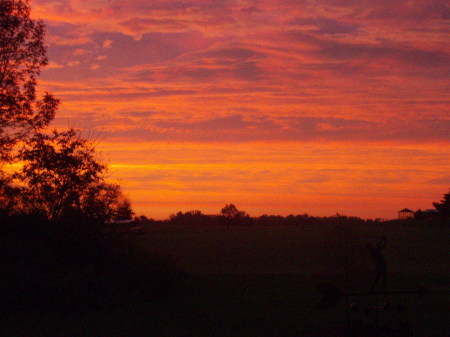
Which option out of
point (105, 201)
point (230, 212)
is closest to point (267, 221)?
point (230, 212)

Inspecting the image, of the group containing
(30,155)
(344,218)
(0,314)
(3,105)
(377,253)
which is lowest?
(0,314)

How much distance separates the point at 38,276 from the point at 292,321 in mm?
7415

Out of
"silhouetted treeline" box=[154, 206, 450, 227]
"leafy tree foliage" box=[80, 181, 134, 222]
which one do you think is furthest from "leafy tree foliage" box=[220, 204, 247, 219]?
"leafy tree foliage" box=[80, 181, 134, 222]

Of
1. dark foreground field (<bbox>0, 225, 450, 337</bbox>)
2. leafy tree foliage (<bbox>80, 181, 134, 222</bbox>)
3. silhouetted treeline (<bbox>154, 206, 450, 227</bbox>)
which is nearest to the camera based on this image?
dark foreground field (<bbox>0, 225, 450, 337</bbox>)

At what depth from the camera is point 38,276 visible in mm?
17188

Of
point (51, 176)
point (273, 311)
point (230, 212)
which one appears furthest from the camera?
point (230, 212)

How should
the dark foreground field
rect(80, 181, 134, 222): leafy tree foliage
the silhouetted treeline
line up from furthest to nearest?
the silhouetted treeline, rect(80, 181, 134, 222): leafy tree foliage, the dark foreground field

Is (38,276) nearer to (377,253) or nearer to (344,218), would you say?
(344,218)

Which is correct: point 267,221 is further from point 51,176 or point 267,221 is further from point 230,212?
point 51,176

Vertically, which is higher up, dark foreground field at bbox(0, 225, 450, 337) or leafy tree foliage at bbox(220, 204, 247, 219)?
leafy tree foliage at bbox(220, 204, 247, 219)

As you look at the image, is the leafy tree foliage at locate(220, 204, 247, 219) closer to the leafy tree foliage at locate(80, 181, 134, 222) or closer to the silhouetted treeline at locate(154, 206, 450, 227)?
the silhouetted treeline at locate(154, 206, 450, 227)

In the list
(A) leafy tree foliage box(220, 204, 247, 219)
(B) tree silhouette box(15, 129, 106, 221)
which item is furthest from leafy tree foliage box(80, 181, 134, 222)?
(A) leafy tree foliage box(220, 204, 247, 219)

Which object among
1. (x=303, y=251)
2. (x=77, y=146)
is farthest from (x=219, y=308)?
(x=303, y=251)

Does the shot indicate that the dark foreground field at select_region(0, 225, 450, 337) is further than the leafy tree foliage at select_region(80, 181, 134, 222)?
No
